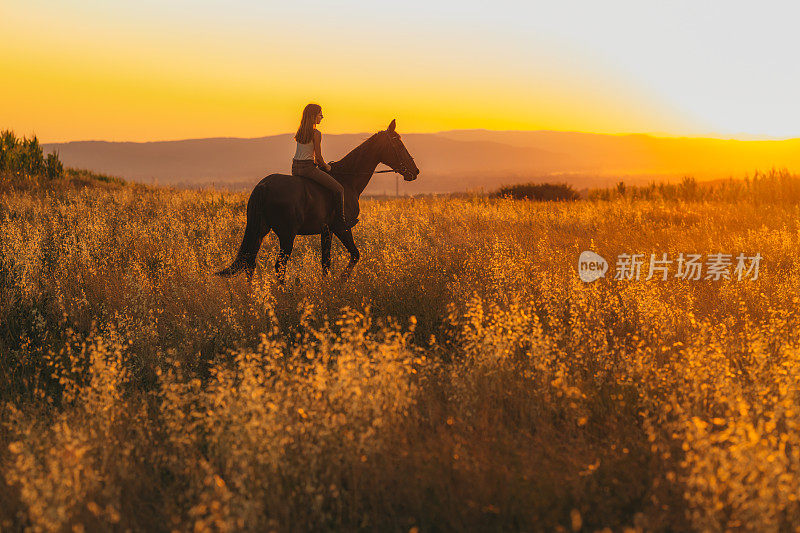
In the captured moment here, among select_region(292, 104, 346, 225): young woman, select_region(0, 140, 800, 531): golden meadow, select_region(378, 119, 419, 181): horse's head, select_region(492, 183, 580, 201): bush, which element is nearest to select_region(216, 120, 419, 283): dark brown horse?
select_region(378, 119, 419, 181): horse's head

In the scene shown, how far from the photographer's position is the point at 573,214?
15.9 m

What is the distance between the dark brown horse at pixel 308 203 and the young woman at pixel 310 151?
0.14 m

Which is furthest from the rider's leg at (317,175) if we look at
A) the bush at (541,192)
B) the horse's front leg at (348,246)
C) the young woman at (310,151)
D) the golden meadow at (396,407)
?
the bush at (541,192)

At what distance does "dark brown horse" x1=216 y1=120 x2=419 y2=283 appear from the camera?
25.8 feet

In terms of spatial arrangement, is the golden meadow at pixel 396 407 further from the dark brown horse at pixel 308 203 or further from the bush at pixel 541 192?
the bush at pixel 541 192

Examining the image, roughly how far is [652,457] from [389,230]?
32.2ft

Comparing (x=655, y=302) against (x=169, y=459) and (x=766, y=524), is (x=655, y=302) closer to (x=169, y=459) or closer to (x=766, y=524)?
(x=766, y=524)

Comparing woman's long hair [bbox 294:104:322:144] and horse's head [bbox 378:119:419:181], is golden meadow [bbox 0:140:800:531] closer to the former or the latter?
horse's head [bbox 378:119:419:181]

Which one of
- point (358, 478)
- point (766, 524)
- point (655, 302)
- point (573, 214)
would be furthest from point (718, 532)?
point (573, 214)

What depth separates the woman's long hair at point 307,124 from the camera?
25.9 feet

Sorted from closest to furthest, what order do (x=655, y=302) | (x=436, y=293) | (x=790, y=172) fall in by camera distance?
(x=655, y=302), (x=436, y=293), (x=790, y=172)

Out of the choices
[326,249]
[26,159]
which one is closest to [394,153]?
[326,249]

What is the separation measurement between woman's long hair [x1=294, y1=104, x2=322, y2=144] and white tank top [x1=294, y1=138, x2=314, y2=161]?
5cm

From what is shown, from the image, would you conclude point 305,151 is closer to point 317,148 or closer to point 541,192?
point 317,148
